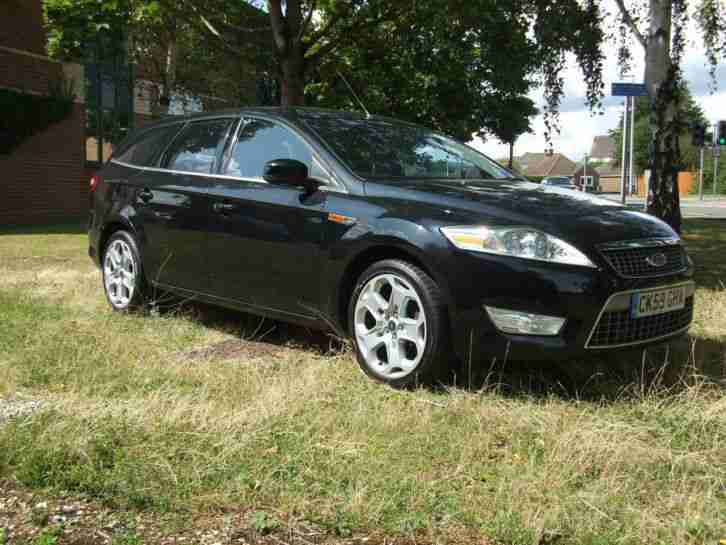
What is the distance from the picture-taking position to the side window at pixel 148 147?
6.05 m

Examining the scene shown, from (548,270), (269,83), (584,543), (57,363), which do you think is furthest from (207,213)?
(269,83)

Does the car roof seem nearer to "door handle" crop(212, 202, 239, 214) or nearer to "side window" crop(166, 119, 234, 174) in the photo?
"side window" crop(166, 119, 234, 174)

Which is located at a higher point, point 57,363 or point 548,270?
point 548,270

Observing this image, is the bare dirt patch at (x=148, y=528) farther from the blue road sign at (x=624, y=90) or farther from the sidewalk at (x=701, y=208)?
the sidewalk at (x=701, y=208)

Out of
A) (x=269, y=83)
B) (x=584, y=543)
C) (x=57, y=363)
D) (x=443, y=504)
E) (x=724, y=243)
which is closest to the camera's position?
(x=584, y=543)

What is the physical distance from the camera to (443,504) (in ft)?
8.84

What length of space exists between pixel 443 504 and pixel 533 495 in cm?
34

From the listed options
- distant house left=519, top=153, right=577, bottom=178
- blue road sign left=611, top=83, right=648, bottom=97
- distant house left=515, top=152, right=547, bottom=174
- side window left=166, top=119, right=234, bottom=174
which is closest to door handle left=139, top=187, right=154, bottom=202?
side window left=166, top=119, right=234, bottom=174

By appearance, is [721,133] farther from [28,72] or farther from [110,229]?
[110,229]

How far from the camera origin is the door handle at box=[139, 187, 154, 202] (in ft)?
19.1

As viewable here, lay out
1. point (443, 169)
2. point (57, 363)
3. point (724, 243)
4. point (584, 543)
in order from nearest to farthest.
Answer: point (584, 543) < point (57, 363) < point (443, 169) < point (724, 243)

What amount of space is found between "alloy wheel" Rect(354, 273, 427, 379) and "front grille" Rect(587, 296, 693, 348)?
2.83ft

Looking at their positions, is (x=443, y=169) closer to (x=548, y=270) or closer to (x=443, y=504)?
(x=548, y=270)

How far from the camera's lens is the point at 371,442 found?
3279 millimetres
